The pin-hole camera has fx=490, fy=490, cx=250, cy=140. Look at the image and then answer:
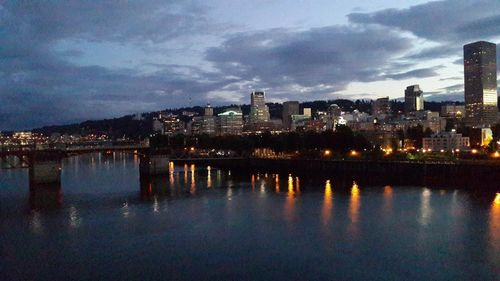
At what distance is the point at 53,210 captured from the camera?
35125 mm

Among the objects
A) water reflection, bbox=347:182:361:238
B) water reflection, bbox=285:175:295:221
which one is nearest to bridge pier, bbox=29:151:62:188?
water reflection, bbox=285:175:295:221

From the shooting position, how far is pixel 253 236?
25.4 metres

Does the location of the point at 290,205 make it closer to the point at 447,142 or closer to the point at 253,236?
the point at 253,236

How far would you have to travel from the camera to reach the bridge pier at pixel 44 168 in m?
53.4

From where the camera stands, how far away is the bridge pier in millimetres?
53353

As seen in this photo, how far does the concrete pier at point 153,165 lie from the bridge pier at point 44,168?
493 inches

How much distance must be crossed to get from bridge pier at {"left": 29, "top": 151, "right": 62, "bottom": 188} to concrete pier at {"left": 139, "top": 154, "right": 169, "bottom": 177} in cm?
1251

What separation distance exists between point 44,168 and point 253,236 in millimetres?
36625

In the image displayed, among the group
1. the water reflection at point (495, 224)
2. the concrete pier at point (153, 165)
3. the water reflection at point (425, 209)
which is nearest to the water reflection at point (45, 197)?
the concrete pier at point (153, 165)

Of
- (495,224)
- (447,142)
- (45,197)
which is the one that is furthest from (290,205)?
(447,142)

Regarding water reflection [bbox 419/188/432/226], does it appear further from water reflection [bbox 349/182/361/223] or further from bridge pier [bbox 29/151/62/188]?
bridge pier [bbox 29/151/62/188]

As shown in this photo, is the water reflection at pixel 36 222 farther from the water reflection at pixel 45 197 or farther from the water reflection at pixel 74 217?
the water reflection at pixel 45 197

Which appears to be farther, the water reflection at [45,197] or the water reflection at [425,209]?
the water reflection at [45,197]

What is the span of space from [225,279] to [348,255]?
5949mm
